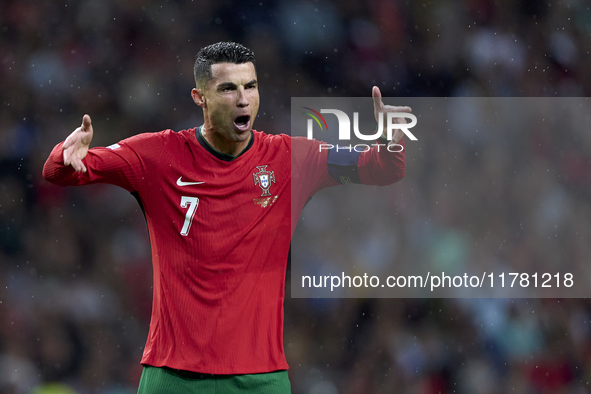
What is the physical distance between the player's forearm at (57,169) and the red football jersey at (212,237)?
0.02 m

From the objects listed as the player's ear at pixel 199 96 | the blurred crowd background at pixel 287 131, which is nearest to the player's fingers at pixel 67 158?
the player's ear at pixel 199 96

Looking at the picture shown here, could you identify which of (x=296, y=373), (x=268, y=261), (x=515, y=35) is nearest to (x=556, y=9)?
(x=515, y=35)

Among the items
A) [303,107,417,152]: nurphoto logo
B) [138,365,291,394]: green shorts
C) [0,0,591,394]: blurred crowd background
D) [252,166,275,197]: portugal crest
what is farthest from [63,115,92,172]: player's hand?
[0,0,591,394]: blurred crowd background

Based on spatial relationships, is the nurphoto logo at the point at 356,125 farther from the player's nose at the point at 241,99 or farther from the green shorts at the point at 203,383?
the green shorts at the point at 203,383

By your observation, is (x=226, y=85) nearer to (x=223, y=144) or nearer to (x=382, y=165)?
(x=223, y=144)

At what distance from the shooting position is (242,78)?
7.47ft

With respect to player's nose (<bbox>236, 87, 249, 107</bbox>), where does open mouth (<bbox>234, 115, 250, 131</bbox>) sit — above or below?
below

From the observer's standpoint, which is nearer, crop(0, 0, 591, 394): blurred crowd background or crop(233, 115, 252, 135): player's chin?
crop(233, 115, 252, 135): player's chin

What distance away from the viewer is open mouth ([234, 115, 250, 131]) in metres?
2.28

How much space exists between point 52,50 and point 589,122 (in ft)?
11.8

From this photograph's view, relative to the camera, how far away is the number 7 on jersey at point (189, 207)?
225 centimetres

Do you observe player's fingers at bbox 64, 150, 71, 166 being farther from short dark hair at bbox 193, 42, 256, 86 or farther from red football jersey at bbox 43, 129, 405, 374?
short dark hair at bbox 193, 42, 256, 86

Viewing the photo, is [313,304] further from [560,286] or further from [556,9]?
[556,9]

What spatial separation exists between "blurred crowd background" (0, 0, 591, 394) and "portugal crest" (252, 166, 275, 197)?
1.92 m
